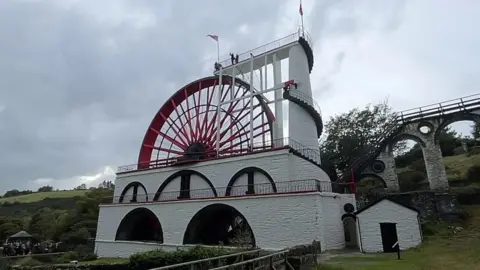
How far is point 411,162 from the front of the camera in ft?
112

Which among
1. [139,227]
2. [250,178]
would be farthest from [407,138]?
[139,227]

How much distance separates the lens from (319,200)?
51.1 ft

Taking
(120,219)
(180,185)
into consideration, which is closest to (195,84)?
(180,185)

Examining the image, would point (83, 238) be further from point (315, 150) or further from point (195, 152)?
point (315, 150)

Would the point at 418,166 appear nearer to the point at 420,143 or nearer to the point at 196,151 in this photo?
the point at 420,143

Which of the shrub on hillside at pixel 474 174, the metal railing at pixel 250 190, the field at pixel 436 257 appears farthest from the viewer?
the shrub on hillside at pixel 474 174

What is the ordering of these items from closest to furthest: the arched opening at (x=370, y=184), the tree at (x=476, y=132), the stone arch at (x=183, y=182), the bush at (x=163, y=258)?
the bush at (x=163, y=258)
the stone arch at (x=183, y=182)
the arched opening at (x=370, y=184)
the tree at (x=476, y=132)

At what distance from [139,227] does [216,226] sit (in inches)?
299

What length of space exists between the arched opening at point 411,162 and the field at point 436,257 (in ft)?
24.9

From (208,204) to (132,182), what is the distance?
34.3ft

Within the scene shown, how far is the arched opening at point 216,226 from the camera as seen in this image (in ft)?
61.0

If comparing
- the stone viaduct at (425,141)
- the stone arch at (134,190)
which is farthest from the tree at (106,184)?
the stone viaduct at (425,141)

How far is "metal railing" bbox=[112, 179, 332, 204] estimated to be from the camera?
57.5 feet

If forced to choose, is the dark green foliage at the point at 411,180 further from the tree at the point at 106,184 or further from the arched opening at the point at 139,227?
the tree at the point at 106,184
